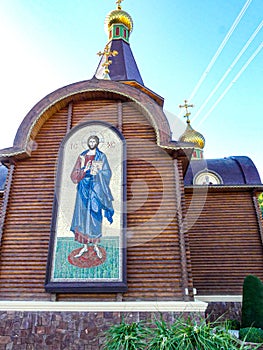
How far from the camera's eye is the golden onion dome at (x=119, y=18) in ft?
42.6

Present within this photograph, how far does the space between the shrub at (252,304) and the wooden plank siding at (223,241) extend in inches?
57.7

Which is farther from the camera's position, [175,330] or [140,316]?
[140,316]

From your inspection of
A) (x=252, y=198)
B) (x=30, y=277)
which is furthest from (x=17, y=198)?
(x=252, y=198)

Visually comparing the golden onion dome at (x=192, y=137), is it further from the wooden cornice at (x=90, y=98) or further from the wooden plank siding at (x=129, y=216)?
the wooden plank siding at (x=129, y=216)

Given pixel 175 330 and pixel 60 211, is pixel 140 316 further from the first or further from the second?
pixel 60 211

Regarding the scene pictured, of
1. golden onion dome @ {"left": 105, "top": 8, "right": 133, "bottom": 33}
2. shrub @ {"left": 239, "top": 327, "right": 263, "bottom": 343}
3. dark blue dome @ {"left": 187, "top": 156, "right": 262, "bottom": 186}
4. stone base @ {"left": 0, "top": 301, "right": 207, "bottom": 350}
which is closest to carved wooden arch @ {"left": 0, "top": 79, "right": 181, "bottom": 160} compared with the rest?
stone base @ {"left": 0, "top": 301, "right": 207, "bottom": 350}

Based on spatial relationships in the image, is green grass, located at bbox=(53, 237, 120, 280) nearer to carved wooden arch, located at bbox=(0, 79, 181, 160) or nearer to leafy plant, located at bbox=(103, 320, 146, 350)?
leafy plant, located at bbox=(103, 320, 146, 350)

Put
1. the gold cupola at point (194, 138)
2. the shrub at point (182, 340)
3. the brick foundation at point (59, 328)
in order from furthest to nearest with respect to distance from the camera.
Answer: the gold cupola at point (194, 138)
the brick foundation at point (59, 328)
the shrub at point (182, 340)

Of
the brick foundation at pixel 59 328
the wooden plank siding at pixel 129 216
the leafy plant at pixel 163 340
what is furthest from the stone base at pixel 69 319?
the leafy plant at pixel 163 340

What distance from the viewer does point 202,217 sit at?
833 cm

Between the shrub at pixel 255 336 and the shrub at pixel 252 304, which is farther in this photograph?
the shrub at pixel 252 304

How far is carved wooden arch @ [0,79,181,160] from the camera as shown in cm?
609

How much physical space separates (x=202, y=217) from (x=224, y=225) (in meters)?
0.67

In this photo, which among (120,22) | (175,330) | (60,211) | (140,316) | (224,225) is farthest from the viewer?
(120,22)
